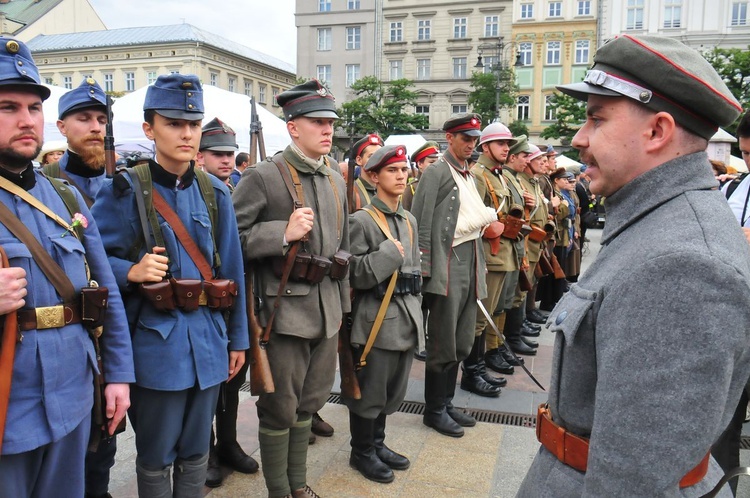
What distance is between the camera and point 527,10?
4450 centimetres

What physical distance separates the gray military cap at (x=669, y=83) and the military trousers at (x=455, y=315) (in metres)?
3.17

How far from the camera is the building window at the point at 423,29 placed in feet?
154

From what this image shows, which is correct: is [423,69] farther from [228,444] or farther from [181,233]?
[181,233]

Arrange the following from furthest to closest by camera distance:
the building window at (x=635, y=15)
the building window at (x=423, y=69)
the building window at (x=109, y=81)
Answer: the building window at (x=109, y=81)
the building window at (x=423, y=69)
the building window at (x=635, y=15)

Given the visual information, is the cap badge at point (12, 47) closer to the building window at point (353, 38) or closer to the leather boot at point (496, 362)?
the leather boot at point (496, 362)

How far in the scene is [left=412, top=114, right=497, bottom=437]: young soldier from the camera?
4.45 m

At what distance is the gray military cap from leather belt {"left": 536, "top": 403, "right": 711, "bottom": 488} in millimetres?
786

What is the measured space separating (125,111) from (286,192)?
6.30 meters

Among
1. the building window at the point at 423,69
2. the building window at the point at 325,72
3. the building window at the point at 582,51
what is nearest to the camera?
the building window at the point at 582,51

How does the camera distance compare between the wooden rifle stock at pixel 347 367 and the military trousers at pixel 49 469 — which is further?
the wooden rifle stock at pixel 347 367

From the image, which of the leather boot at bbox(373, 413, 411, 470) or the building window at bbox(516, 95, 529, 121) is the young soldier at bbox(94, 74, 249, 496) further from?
the building window at bbox(516, 95, 529, 121)

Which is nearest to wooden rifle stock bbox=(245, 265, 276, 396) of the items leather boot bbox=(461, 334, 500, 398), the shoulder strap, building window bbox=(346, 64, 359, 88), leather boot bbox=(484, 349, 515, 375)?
the shoulder strap

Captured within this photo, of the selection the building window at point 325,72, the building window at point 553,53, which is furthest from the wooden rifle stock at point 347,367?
the building window at point 325,72

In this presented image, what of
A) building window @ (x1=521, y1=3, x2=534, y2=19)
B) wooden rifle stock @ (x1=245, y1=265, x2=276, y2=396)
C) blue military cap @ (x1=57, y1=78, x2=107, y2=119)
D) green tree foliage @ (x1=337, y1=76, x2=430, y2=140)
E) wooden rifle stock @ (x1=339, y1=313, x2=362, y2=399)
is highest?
building window @ (x1=521, y1=3, x2=534, y2=19)
